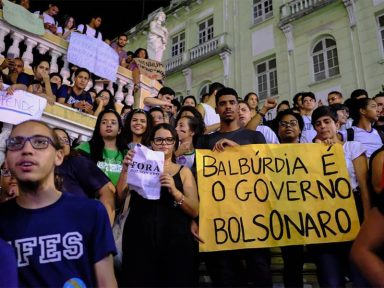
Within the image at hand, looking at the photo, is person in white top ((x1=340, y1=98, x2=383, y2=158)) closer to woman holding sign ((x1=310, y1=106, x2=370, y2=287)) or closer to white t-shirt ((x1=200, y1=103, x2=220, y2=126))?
woman holding sign ((x1=310, y1=106, x2=370, y2=287))

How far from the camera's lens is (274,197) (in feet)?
11.4

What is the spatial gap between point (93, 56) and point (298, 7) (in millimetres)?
11782

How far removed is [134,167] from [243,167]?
1.09 meters

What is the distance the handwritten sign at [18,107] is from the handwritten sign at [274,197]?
3345 millimetres

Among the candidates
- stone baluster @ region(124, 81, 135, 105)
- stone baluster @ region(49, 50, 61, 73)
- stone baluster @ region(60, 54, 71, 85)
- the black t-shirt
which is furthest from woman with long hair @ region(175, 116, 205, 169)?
stone baluster @ region(124, 81, 135, 105)

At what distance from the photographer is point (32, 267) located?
Result: 5.82ft

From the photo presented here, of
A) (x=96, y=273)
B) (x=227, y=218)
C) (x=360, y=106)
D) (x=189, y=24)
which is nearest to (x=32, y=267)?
(x=96, y=273)

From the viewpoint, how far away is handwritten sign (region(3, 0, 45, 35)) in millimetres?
6926

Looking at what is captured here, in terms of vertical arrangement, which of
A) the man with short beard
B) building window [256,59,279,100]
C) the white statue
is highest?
building window [256,59,279,100]

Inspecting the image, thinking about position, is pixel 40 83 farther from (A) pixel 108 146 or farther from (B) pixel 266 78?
(B) pixel 266 78

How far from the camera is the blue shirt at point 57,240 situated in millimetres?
1767

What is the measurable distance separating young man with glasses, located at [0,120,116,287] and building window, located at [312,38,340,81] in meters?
15.2

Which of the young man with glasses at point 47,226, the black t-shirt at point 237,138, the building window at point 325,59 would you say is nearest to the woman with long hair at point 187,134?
the black t-shirt at point 237,138

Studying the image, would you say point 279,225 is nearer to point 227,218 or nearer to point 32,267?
point 227,218
